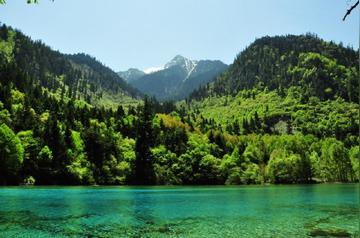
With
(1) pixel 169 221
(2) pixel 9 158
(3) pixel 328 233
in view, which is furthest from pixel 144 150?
(3) pixel 328 233

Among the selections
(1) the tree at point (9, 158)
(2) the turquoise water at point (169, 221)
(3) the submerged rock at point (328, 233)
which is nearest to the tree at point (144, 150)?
(1) the tree at point (9, 158)

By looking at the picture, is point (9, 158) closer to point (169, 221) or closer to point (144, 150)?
point (144, 150)

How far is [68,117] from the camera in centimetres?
18275

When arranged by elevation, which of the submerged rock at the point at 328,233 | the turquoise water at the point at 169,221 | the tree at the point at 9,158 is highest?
the tree at the point at 9,158

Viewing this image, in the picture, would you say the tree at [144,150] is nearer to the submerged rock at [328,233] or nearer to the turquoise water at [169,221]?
the turquoise water at [169,221]

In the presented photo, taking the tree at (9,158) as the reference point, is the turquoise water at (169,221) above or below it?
below

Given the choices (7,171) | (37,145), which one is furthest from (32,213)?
(37,145)

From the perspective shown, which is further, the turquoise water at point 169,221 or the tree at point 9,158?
the tree at point 9,158

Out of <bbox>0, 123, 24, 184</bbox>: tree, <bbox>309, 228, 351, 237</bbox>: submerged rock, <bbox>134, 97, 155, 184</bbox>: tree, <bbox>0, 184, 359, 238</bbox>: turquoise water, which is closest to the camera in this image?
<bbox>309, 228, 351, 237</bbox>: submerged rock

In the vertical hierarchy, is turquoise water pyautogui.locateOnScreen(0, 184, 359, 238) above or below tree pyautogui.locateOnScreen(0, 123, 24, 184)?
below

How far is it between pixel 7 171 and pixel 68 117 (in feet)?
185

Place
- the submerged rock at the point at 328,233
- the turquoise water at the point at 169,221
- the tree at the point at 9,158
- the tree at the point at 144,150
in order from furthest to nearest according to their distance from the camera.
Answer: the tree at the point at 144,150 < the tree at the point at 9,158 < the turquoise water at the point at 169,221 < the submerged rock at the point at 328,233

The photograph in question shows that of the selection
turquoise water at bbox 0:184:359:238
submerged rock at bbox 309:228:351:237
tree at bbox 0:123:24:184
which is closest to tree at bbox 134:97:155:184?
tree at bbox 0:123:24:184

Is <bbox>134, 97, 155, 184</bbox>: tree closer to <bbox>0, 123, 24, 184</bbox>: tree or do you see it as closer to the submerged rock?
<bbox>0, 123, 24, 184</bbox>: tree
